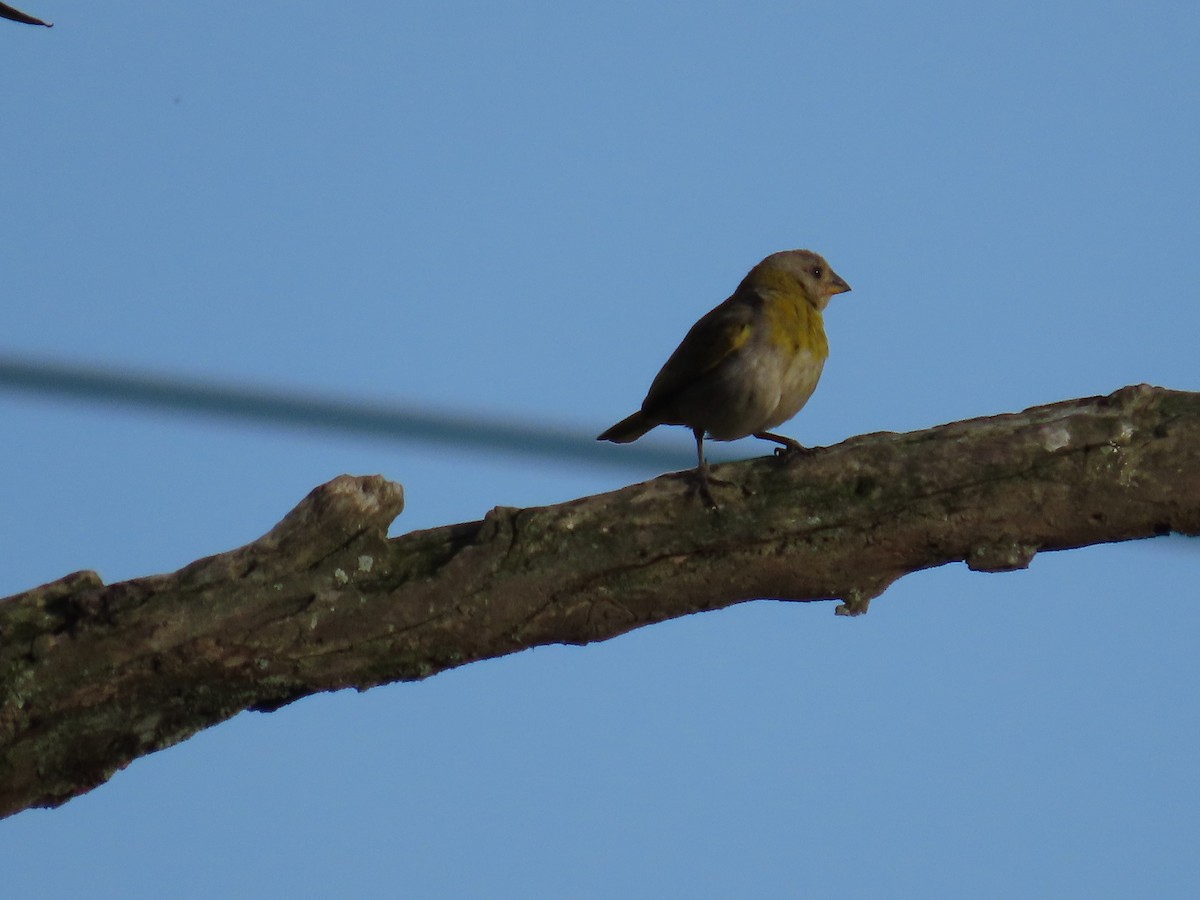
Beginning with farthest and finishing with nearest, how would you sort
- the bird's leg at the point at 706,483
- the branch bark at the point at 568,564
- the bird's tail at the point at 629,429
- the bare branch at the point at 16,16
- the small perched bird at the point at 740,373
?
the bird's tail at the point at 629,429 → the small perched bird at the point at 740,373 → the bird's leg at the point at 706,483 → the branch bark at the point at 568,564 → the bare branch at the point at 16,16

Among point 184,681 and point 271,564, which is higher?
point 271,564

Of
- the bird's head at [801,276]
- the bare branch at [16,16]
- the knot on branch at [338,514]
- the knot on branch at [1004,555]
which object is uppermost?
the bird's head at [801,276]

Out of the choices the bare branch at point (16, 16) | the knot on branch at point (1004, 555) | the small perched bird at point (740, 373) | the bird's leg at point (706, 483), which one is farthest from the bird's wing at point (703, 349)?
the bare branch at point (16, 16)

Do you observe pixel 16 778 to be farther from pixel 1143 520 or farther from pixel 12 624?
pixel 1143 520

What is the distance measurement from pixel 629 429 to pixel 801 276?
3.55 ft

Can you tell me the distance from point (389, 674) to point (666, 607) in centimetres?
75

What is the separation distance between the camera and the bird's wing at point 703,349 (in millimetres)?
5496

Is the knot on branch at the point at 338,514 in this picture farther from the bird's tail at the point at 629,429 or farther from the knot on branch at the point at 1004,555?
the bird's tail at the point at 629,429

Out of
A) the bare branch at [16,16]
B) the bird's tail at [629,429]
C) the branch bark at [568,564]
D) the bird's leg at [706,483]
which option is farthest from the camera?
the bird's tail at [629,429]

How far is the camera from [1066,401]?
12.6ft

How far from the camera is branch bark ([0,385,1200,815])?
3.60 metres

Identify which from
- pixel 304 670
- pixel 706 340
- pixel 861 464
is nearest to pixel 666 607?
pixel 861 464

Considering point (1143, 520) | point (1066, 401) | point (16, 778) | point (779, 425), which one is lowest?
point (16, 778)

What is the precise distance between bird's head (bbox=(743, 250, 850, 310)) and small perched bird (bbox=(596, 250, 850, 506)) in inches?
7.0
